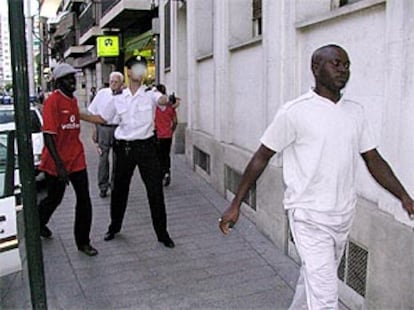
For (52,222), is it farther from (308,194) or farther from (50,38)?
(50,38)

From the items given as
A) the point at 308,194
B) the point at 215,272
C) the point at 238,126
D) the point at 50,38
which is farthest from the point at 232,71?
the point at 50,38

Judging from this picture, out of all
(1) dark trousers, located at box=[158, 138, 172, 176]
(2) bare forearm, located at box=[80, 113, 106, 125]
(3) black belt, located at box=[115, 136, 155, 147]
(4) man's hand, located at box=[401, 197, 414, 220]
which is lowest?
(1) dark trousers, located at box=[158, 138, 172, 176]

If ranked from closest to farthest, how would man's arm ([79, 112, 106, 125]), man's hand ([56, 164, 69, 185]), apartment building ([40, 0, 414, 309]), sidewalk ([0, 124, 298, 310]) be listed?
apartment building ([40, 0, 414, 309]) < sidewalk ([0, 124, 298, 310]) < man's hand ([56, 164, 69, 185]) < man's arm ([79, 112, 106, 125])

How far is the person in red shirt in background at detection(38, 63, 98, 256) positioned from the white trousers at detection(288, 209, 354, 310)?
2.71m

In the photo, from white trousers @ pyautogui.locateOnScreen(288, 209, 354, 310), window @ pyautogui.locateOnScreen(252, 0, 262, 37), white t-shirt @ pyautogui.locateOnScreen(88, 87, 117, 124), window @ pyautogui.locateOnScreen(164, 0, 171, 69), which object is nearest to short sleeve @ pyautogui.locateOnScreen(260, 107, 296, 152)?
white trousers @ pyautogui.locateOnScreen(288, 209, 354, 310)

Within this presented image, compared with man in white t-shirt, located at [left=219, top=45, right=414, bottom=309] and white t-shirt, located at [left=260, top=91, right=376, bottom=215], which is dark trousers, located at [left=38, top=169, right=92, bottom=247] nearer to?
man in white t-shirt, located at [left=219, top=45, right=414, bottom=309]

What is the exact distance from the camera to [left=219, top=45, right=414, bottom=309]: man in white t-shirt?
3.04 meters

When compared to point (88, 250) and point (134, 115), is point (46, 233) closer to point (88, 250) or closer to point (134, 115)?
point (88, 250)

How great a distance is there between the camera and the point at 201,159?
1012cm

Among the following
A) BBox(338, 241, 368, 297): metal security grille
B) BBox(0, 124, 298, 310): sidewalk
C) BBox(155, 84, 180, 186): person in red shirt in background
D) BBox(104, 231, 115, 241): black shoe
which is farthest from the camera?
BBox(155, 84, 180, 186): person in red shirt in background

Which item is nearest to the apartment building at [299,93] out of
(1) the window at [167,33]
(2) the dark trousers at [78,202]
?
(2) the dark trousers at [78,202]

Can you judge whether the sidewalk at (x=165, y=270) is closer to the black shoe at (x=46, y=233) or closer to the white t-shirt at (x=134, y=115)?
the black shoe at (x=46, y=233)

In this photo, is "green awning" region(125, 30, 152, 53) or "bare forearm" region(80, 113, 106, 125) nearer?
"bare forearm" region(80, 113, 106, 125)

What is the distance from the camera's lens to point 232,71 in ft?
26.5
